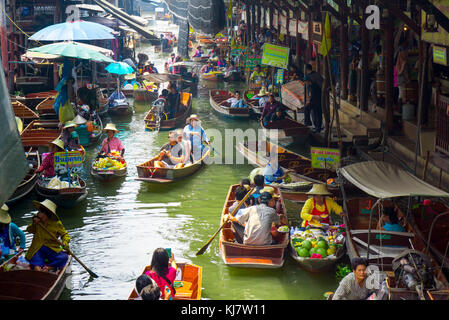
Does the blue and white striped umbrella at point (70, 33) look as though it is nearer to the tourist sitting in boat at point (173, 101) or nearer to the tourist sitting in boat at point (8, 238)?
the tourist sitting in boat at point (173, 101)

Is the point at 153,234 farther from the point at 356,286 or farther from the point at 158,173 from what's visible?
the point at 356,286

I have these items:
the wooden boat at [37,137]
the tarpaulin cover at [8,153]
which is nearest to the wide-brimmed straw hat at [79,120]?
the wooden boat at [37,137]

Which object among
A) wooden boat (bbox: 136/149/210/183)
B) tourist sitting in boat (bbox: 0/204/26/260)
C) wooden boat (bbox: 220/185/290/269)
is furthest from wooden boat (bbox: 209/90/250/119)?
tourist sitting in boat (bbox: 0/204/26/260)

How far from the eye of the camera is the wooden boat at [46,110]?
18625mm

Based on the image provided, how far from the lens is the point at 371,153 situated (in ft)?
44.0

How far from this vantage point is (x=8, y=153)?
3.79m

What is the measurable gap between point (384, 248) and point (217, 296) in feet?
8.11

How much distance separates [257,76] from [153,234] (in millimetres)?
15854

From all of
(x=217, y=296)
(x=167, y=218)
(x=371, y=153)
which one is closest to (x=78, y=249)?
(x=167, y=218)

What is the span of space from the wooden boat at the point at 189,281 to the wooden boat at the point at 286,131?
875 centimetres

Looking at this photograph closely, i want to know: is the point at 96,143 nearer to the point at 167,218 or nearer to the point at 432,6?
the point at 167,218

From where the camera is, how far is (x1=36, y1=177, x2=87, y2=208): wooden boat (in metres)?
11.4
